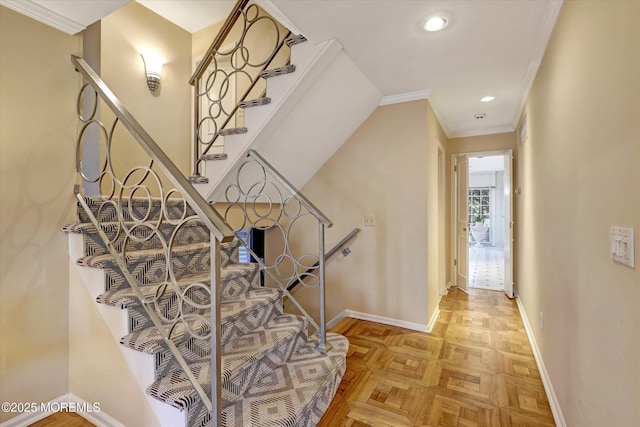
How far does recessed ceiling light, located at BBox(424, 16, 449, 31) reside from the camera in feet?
5.96

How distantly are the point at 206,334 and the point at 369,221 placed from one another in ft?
6.71

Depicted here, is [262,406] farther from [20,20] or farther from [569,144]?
[20,20]

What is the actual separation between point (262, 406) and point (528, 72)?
3.07 meters

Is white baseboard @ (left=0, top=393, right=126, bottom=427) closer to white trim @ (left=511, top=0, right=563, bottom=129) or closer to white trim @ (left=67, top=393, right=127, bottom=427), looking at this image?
white trim @ (left=67, top=393, right=127, bottom=427)

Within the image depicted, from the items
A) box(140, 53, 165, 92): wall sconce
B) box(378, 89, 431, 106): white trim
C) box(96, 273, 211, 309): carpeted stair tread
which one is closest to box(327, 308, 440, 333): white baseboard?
box(96, 273, 211, 309): carpeted stair tread

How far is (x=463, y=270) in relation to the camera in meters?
4.50

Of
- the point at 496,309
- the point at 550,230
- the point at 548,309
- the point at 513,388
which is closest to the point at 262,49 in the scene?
the point at 550,230

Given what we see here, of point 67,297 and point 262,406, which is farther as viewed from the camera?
point 67,297

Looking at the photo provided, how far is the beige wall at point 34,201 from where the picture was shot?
1535mm

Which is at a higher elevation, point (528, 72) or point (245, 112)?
point (528, 72)

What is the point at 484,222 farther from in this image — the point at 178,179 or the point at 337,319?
the point at 178,179

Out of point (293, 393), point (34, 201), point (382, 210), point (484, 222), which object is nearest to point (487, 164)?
point (484, 222)

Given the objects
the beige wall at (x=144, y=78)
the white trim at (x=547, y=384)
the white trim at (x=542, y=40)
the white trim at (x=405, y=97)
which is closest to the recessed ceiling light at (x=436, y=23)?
the white trim at (x=542, y=40)

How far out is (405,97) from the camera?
2934 mm
